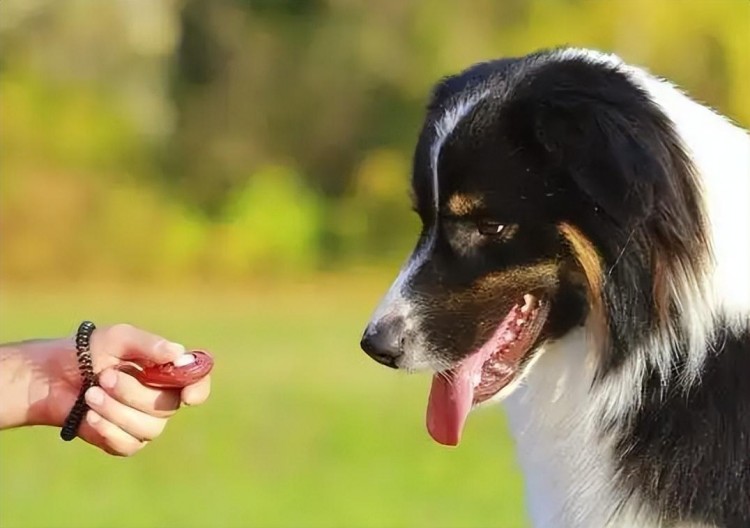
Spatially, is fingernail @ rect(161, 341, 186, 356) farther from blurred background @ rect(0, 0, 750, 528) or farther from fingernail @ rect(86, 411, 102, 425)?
blurred background @ rect(0, 0, 750, 528)

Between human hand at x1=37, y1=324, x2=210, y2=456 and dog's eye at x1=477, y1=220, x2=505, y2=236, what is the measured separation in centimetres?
82

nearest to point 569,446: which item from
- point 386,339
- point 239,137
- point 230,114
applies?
point 386,339

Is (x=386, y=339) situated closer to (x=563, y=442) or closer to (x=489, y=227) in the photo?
(x=489, y=227)

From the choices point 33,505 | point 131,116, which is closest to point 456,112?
point 33,505

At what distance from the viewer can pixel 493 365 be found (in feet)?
11.1

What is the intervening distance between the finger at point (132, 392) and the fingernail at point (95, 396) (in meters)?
0.02

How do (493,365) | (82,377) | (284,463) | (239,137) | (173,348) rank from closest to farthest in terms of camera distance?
(173,348)
(82,377)
(493,365)
(284,463)
(239,137)

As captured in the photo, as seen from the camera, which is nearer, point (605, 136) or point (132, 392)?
point (132, 392)

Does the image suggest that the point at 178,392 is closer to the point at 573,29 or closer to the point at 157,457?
the point at 157,457

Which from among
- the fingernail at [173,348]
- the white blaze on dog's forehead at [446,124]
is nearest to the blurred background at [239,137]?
the white blaze on dog's forehead at [446,124]

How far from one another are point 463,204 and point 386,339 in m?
0.41

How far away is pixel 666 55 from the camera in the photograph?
1772 cm

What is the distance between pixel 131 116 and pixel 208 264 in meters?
2.75

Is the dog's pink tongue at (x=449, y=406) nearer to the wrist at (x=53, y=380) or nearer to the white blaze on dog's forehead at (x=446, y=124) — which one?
the white blaze on dog's forehead at (x=446, y=124)
